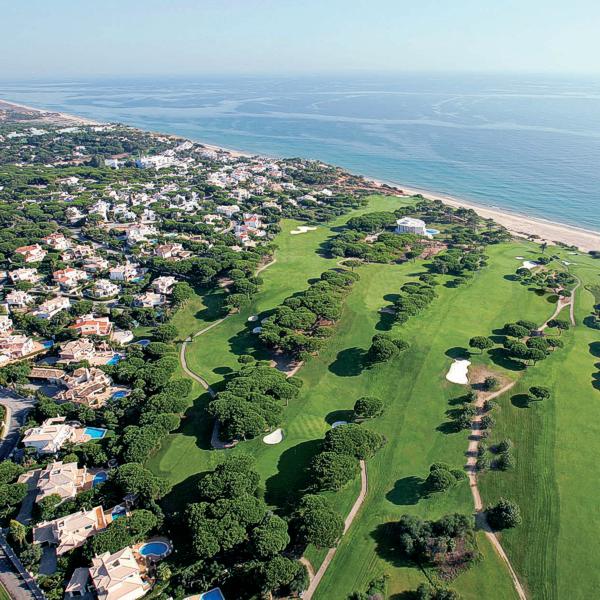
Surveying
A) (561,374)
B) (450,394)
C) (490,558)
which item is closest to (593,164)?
(561,374)

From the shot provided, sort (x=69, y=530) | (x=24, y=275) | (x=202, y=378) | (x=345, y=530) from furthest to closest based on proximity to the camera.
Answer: (x=24, y=275)
(x=202, y=378)
(x=345, y=530)
(x=69, y=530)

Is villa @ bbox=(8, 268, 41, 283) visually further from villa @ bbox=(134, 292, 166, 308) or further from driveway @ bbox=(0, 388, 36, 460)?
driveway @ bbox=(0, 388, 36, 460)

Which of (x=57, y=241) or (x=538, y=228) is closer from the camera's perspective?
(x=57, y=241)

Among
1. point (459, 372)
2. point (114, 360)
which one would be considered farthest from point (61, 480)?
point (459, 372)

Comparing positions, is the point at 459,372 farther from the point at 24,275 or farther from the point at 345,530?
the point at 24,275

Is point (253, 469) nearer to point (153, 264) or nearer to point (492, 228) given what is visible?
point (153, 264)

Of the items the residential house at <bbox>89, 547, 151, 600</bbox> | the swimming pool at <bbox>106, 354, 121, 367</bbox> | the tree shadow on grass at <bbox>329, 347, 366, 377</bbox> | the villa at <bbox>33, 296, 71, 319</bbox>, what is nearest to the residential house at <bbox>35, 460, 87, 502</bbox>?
the residential house at <bbox>89, 547, 151, 600</bbox>

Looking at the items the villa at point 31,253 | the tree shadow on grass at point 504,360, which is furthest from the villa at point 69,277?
the tree shadow on grass at point 504,360
